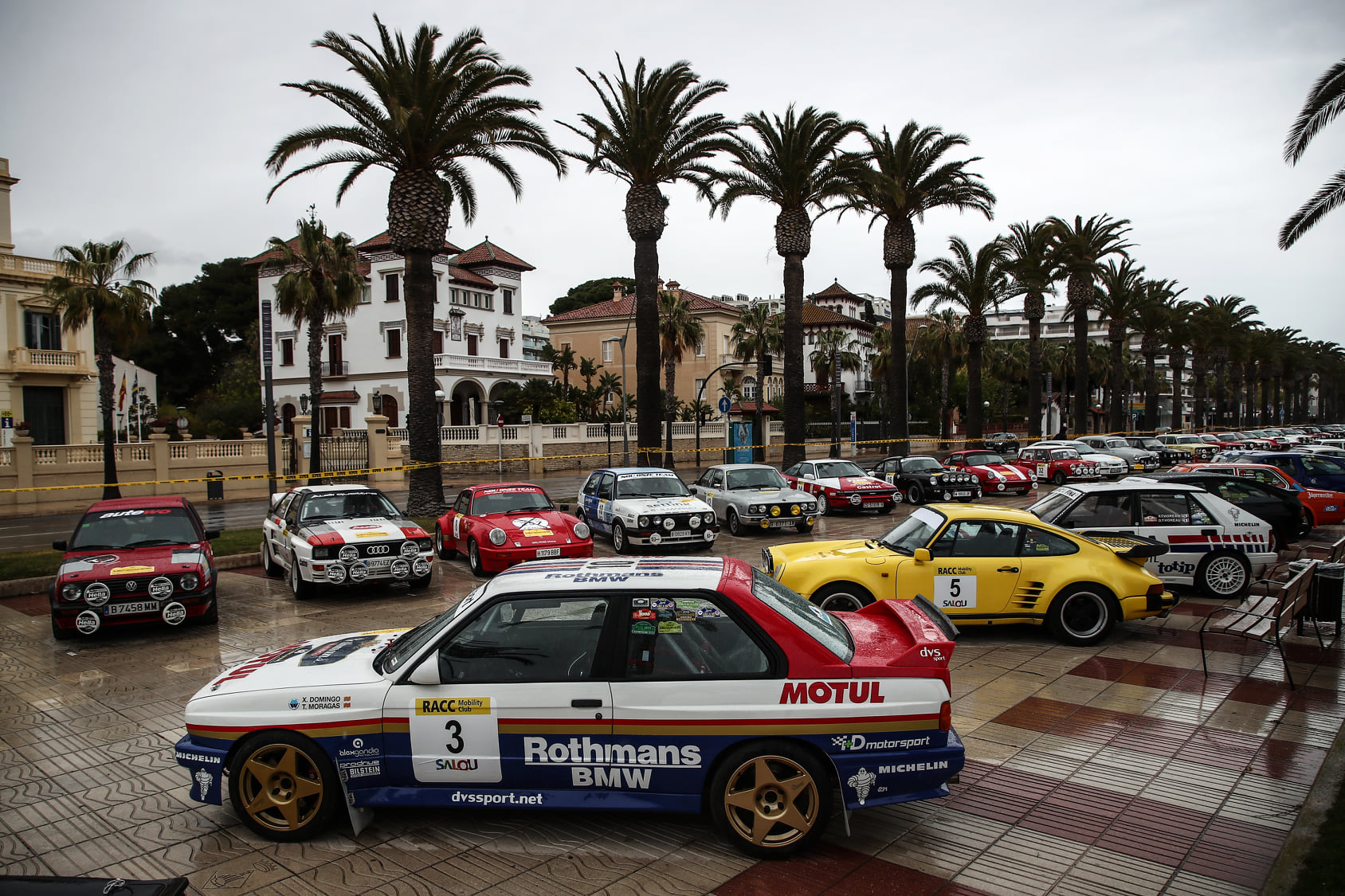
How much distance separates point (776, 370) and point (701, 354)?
12.4 metres

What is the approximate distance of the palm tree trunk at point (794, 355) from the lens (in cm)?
2916

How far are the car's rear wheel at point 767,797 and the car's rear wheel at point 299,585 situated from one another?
904 cm

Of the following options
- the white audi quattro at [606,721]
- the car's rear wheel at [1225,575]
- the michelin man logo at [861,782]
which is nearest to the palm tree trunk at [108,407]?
the white audi quattro at [606,721]

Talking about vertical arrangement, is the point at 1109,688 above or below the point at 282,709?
below

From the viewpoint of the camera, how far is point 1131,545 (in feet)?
30.7

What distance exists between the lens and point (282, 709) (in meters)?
4.68

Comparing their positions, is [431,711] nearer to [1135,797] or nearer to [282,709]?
[282,709]

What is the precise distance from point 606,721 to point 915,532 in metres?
5.81

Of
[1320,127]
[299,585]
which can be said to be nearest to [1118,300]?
[1320,127]

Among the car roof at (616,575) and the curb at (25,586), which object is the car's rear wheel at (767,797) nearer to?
the car roof at (616,575)

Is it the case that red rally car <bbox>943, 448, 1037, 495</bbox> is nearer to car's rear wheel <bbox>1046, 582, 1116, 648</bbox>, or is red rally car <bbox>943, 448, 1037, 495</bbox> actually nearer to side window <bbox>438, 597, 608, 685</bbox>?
car's rear wheel <bbox>1046, 582, 1116, 648</bbox>

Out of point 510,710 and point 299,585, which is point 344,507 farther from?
point 510,710

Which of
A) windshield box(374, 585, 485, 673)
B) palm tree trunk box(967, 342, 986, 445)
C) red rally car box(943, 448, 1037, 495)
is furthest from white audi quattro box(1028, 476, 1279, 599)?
palm tree trunk box(967, 342, 986, 445)

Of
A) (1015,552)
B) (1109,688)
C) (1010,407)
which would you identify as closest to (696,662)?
(1109,688)
